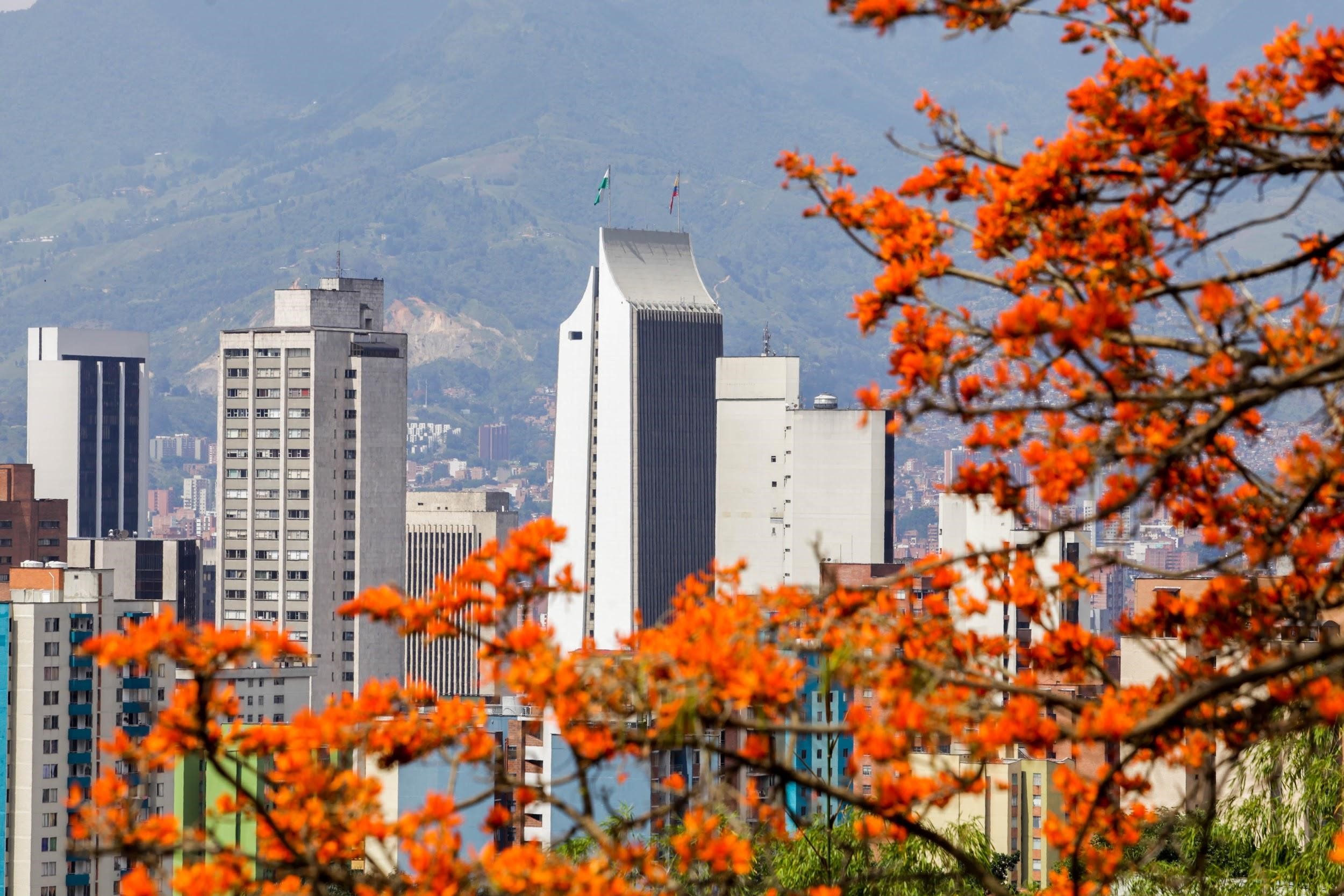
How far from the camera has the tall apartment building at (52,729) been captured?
83.5m

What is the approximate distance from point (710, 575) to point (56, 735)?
79517mm

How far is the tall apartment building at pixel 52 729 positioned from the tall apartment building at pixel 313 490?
9342 cm

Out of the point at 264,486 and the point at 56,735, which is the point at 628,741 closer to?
the point at 56,735

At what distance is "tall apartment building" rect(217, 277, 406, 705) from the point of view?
185000 millimetres

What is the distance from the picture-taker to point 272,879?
33.9ft

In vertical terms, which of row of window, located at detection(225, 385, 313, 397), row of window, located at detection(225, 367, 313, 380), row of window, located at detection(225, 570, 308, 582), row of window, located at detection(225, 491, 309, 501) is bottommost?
row of window, located at detection(225, 570, 308, 582)

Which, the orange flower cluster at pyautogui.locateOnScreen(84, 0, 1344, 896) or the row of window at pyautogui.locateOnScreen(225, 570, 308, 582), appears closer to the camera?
the orange flower cluster at pyautogui.locateOnScreen(84, 0, 1344, 896)

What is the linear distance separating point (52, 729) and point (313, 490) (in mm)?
101055

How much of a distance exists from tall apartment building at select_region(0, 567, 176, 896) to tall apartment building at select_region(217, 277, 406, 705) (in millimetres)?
93419

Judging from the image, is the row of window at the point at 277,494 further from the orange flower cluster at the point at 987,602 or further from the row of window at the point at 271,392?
the orange flower cluster at the point at 987,602

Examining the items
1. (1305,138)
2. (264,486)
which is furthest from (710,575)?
(264,486)

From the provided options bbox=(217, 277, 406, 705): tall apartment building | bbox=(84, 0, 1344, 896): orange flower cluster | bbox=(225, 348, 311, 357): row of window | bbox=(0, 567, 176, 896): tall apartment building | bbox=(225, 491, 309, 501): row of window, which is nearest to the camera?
bbox=(84, 0, 1344, 896): orange flower cluster

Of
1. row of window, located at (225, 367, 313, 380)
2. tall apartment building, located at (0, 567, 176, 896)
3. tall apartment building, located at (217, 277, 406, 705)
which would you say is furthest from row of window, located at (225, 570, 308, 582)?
tall apartment building, located at (0, 567, 176, 896)

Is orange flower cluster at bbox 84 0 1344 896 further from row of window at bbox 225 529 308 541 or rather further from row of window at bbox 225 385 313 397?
row of window at bbox 225 385 313 397
